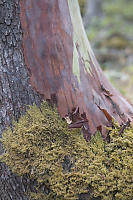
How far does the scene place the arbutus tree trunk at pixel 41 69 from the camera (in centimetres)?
153

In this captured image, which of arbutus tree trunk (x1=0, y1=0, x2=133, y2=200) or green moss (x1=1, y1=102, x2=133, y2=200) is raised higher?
arbutus tree trunk (x1=0, y1=0, x2=133, y2=200)

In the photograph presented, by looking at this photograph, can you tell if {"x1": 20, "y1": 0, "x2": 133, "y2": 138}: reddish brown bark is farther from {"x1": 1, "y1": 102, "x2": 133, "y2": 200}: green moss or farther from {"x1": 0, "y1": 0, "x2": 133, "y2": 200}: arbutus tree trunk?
{"x1": 1, "y1": 102, "x2": 133, "y2": 200}: green moss

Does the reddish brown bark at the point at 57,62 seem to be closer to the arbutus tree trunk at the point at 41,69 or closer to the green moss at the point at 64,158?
the arbutus tree trunk at the point at 41,69

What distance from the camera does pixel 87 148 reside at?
1567 mm

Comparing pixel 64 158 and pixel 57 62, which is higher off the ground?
pixel 57 62

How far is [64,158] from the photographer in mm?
1535

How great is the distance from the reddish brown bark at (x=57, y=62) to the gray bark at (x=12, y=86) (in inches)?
1.8

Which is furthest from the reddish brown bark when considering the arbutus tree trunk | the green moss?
the green moss

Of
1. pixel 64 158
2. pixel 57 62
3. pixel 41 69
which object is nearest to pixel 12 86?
pixel 41 69

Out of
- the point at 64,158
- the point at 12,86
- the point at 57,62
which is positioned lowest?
the point at 64,158

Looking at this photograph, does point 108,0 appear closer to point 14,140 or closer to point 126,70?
point 126,70

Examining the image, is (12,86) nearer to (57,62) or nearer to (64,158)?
(57,62)

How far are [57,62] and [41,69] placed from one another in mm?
117

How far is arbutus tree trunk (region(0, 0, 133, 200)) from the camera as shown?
5.02 feet
